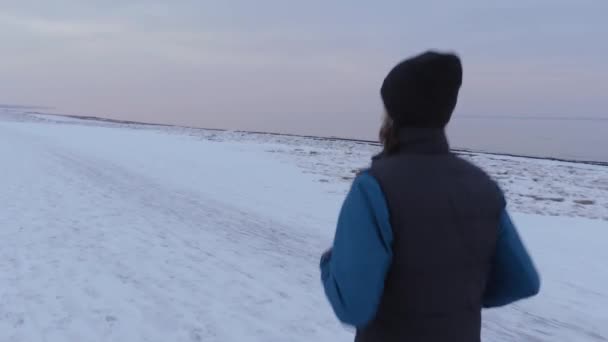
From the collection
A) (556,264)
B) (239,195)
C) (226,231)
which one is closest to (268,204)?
(239,195)

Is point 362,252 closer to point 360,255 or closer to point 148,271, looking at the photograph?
point 360,255

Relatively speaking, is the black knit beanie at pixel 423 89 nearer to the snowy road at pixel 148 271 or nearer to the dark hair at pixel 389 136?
the dark hair at pixel 389 136

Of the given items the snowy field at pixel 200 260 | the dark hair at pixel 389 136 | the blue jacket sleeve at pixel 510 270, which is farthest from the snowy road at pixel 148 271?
the dark hair at pixel 389 136

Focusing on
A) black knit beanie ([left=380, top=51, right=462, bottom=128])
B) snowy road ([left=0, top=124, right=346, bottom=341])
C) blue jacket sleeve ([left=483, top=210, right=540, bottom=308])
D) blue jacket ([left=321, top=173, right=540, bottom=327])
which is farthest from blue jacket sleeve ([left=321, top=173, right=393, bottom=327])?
snowy road ([left=0, top=124, right=346, bottom=341])

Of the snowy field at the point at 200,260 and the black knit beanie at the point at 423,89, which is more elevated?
the black knit beanie at the point at 423,89

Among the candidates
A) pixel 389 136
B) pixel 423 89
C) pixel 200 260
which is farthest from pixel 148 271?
pixel 423 89

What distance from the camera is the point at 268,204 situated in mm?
11422

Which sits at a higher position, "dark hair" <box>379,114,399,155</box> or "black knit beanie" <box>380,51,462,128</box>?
"black knit beanie" <box>380,51,462,128</box>

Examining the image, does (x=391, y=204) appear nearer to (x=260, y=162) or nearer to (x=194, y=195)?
(x=194, y=195)

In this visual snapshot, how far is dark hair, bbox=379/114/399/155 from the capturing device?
1.85m

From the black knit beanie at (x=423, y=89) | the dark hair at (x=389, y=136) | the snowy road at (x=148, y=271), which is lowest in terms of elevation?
the snowy road at (x=148, y=271)

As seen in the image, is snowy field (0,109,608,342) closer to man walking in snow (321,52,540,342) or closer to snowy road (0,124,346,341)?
snowy road (0,124,346,341)

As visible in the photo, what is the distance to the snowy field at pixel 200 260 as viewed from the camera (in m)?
4.94

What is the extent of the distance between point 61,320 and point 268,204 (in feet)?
22.2
